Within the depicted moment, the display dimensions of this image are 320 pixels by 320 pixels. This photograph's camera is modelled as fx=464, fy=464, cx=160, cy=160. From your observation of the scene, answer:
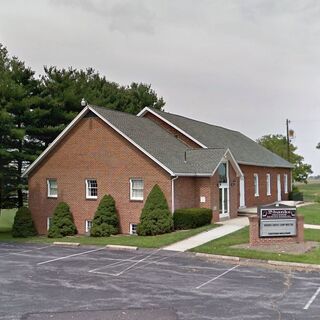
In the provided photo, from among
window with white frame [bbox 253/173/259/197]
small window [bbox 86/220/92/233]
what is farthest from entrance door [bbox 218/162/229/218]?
small window [bbox 86/220/92/233]

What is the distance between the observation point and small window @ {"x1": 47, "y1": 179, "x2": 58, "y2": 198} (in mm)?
30444

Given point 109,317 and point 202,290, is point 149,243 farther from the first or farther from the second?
point 109,317

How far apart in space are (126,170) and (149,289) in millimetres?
14893

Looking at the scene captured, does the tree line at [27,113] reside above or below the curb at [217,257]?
above

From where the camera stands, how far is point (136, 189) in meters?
27.4

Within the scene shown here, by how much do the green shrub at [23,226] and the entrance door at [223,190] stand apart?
39.7ft

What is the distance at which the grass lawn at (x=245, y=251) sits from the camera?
17.3 m

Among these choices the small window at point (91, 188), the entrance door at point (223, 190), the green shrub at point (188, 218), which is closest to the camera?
the green shrub at point (188, 218)

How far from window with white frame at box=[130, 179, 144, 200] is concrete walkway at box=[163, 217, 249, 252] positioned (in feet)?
16.0

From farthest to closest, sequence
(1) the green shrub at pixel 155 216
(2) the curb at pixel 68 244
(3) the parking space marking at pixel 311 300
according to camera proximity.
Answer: (1) the green shrub at pixel 155 216 → (2) the curb at pixel 68 244 → (3) the parking space marking at pixel 311 300

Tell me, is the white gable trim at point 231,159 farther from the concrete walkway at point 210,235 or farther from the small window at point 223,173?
the concrete walkway at point 210,235

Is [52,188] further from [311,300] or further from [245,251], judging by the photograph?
[311,300]

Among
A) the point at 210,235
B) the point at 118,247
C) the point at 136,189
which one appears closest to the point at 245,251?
the point at 210,235

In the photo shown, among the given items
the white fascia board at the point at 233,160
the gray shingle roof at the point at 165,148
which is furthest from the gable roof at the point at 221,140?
the white fascia board at the point at 233,160
